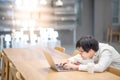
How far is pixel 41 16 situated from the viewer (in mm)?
9266

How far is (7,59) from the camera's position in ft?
10.2

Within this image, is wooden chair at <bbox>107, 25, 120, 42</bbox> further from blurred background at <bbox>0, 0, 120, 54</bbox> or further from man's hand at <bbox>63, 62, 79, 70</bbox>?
man's hand at <bbox>63, 62, 79, 70</bbox>

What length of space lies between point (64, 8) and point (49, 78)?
7.87 meters

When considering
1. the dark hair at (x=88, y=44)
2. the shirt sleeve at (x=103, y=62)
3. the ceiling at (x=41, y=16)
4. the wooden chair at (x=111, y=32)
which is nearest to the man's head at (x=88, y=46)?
the dark hair at (x=88, y=44)

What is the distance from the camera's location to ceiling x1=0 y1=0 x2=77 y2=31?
350 inches

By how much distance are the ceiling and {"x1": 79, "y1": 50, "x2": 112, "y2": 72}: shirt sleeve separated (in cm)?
630

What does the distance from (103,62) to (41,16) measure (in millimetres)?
7246

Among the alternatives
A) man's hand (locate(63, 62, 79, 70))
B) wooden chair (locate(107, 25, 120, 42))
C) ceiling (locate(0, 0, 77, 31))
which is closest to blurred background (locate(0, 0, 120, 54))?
ceiling (locate(0, 0, 77, 31))

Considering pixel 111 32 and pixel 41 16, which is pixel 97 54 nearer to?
pixel 41 16

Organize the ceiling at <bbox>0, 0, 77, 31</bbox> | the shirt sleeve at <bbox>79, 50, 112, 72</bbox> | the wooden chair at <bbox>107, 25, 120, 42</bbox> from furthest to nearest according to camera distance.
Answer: the wooden chair at <bbox>107, 25, 120, 42</bbox> → the ceiling at <bbox>0, 0, 77, 31</bbox> → the shirt sleeve at <bbox>79, 50, 112, 72</bbox>

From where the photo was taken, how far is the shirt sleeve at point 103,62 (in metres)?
2.18

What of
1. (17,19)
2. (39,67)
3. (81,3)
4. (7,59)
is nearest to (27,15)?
(17,19)

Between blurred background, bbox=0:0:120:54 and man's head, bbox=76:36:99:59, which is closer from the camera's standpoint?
man's head, bbox=76:36:99:59

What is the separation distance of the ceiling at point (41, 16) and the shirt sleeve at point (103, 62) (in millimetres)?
6295
